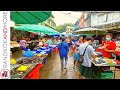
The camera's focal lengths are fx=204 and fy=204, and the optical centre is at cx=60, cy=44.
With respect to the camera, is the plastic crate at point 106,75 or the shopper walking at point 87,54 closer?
the shopper walking at point 87,54

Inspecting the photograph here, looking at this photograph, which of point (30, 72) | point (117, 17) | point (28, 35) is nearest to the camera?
point (30, 72)

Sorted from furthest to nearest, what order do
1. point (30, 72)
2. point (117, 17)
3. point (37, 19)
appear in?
point (117, 17) < point (37, 19) < point (30, 72)

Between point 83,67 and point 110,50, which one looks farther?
point 110,50

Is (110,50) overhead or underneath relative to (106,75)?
overhead

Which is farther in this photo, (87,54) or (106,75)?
(106,75)

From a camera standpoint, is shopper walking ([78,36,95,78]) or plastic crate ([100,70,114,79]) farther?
plastic crate ([100,70,114,79])

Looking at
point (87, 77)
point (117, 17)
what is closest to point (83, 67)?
point (87, 77)

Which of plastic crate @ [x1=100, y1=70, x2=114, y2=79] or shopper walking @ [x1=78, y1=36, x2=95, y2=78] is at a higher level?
shopper walking @ [x1=78, y1=36, x2=95, y2=78]

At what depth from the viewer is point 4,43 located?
5.84 m

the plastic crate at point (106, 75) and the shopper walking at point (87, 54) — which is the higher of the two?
the shopper walking at point (87, 54)

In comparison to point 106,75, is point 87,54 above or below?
above
